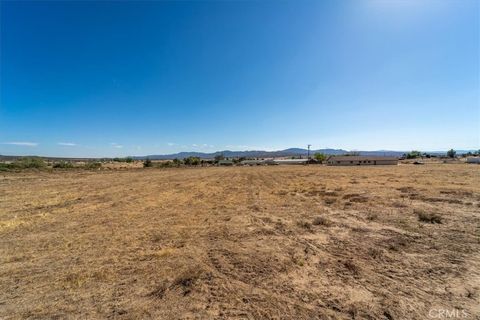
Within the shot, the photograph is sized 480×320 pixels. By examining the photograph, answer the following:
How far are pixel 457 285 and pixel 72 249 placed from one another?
10518 millimetres

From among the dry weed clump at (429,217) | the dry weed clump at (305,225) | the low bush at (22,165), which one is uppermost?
the low bush at (22,165)

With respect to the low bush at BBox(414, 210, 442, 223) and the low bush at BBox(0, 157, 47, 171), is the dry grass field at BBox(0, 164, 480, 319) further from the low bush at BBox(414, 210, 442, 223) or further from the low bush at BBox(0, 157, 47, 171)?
the low bush at BBox(0, 157, 47, 171)

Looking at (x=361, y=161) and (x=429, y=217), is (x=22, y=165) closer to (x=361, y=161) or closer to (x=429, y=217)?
(x=429, y=217)

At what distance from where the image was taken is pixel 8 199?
1656cm

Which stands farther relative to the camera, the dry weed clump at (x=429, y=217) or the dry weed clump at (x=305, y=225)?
the dry weed clump at (x=429, y=217)

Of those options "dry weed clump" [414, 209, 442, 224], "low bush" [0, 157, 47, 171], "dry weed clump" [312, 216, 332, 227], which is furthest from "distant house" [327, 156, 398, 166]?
"low bush" [0, 157, 47, 171]

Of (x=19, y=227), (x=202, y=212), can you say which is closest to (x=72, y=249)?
(x=19, y=227)

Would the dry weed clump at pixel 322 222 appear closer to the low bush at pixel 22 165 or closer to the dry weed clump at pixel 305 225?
the dry weed clump at pixel 305 225

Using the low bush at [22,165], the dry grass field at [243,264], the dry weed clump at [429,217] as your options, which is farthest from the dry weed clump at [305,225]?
the low bush at [22,165]

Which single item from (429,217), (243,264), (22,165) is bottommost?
(243,264)

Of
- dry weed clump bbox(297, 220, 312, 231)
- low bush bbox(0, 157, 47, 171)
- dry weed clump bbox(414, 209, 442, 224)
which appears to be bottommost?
dry weed clump bbox(297, 220, 312, 231)

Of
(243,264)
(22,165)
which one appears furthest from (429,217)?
(22,165)

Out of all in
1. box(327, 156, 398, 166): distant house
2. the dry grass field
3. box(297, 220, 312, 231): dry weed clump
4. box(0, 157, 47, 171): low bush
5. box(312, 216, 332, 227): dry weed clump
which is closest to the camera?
the dry grass field

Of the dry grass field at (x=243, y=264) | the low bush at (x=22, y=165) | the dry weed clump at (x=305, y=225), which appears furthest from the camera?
the low bush at (x=22, y=165)
